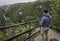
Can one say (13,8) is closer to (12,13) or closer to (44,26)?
(12,13)

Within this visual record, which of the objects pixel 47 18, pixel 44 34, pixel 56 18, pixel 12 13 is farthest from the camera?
pixel 12 13

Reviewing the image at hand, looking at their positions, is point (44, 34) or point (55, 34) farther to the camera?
point (55, 34)

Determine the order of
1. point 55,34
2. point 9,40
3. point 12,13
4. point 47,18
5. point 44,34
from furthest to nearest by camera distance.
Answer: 1. point 12,13
2. point 55,34
3. point 44,34
4. point 47,18
5. point 9,40

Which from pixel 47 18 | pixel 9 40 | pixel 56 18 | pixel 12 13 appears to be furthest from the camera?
pixel 12 13

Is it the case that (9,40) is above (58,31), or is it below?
above

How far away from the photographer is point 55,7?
15.7 meters

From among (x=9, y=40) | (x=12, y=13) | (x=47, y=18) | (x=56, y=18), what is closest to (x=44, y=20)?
(x=47, y=18)

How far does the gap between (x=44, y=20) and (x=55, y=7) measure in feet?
32.3

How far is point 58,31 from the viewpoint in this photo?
49.6 ft

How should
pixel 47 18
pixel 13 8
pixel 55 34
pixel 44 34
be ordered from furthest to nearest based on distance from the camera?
pixel 13 8 < pixel 55 34 < pixel 44 34 < pixel 47 18

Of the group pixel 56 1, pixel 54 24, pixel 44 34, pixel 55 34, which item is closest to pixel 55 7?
pixel 56 1

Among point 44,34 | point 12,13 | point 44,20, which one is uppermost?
point 44,20

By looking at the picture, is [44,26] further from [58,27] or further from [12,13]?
[12,13]

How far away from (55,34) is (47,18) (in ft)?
27.6
